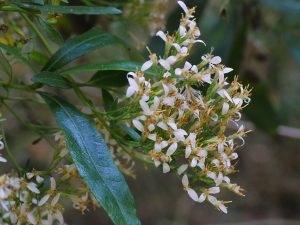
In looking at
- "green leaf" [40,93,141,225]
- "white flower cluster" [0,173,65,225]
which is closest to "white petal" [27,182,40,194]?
"white flower cluster" [0,173,65,225]

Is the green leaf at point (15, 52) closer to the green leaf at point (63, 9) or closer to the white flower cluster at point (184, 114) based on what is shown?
the green leaf at point (63, 9)

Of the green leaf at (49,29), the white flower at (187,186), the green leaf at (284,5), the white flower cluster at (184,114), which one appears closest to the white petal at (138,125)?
the white flower cluster at (184,114)

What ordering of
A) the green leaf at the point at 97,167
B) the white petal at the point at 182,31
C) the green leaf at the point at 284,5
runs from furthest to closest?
the green leaf at the point at 284,5 < the white petal at the point at 182,31 < the green leaf at the point at 97,167

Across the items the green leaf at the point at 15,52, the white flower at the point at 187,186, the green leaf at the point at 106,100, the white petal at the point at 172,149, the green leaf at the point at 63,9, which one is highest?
the green leaf at the point at 63,9

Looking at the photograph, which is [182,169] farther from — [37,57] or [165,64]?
[37,57]

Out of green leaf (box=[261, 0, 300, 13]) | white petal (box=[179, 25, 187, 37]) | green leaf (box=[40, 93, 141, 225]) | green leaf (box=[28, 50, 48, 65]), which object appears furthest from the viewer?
green leaf (box=[261, 0, 300, 13])

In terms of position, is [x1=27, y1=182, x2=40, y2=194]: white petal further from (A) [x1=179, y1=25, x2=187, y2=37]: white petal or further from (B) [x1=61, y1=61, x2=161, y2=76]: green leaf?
(A) [x1=179, y1=25, x2=187, y2=37]: white petal

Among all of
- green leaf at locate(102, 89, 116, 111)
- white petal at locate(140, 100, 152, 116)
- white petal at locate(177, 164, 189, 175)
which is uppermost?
white petal at locate(140, 100, 152, 116)

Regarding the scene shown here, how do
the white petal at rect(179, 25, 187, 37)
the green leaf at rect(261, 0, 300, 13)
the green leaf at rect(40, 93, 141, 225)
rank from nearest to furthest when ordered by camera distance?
the green leaf at rect(40, 93, 141, 225) → the white petal at rect(179, 25, 187, 37) → the green leaf at rect(261, 0, 300, 13)
